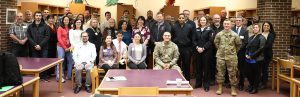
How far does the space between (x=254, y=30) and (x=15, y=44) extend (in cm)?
517


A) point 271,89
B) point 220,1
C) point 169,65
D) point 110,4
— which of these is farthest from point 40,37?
point 220,1

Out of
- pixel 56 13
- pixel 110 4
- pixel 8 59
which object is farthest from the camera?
pixel 110 4

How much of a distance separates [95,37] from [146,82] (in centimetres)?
417

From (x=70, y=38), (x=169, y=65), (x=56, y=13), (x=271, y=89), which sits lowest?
(x=271, y=89)

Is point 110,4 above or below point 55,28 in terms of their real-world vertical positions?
above

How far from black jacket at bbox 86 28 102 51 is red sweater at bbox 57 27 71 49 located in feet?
1.70

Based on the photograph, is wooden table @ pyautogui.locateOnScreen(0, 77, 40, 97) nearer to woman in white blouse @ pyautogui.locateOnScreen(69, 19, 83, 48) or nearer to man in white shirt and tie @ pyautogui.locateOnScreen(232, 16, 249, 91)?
woman in white blouse @ pyautogui.locateOnScreen(69, 19, 83, 48)

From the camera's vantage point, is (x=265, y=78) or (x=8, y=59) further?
(x=265, y=78)

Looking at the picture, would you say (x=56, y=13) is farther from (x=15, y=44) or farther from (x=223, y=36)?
(x=223, y=36)

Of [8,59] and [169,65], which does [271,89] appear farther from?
[8,59]

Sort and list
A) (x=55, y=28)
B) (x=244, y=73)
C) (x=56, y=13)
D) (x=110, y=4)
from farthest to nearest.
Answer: (x=110, y=4) < (x=56, y=13) < (x=55, y=28) < (x=244, y=73)

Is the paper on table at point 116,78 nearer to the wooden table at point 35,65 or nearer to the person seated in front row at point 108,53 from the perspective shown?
the wooden table at point 35,65

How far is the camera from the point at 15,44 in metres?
8.42

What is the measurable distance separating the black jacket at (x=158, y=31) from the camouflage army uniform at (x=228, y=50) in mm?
1391
